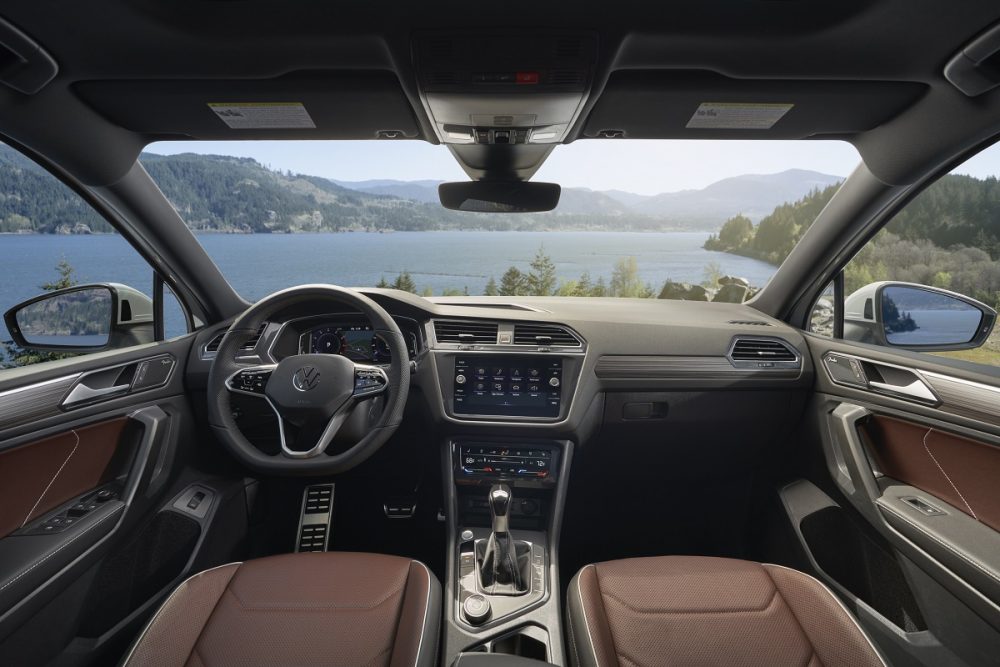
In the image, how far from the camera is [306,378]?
1.90 meters

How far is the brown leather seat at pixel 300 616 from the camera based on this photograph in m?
1.36

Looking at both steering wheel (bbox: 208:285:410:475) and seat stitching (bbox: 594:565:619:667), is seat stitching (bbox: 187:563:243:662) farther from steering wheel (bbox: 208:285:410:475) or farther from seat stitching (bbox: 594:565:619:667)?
seat stitching (bbox: 594:565:619:667)

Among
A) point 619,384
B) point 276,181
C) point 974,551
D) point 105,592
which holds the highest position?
point 276,181

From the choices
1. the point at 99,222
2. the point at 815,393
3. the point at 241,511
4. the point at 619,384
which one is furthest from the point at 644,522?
the point at 99,222

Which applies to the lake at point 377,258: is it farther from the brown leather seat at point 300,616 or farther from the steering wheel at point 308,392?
the brown leather seat at point 300,616

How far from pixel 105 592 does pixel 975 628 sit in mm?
2776

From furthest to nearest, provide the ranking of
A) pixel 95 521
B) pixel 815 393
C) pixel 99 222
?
pixel 815 393 < pixel 99 222 < pixel 95 521

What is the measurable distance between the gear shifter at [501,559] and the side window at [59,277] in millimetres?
1720

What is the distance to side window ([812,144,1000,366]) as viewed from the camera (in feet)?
6.41

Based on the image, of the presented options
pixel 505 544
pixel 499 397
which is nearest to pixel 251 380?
pixel 499 397

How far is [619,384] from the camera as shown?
2.47 m

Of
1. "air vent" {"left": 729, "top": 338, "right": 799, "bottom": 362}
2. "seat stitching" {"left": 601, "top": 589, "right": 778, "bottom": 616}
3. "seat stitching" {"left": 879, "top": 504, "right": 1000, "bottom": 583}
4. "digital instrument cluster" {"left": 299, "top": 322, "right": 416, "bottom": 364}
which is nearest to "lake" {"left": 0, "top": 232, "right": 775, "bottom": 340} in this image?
"digital instrument cluster" {"left": 299, "top": 322, "right": 416, "bottom": 364}

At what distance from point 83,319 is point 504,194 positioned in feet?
6.26

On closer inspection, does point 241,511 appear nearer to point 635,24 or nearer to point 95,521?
point 95,521
